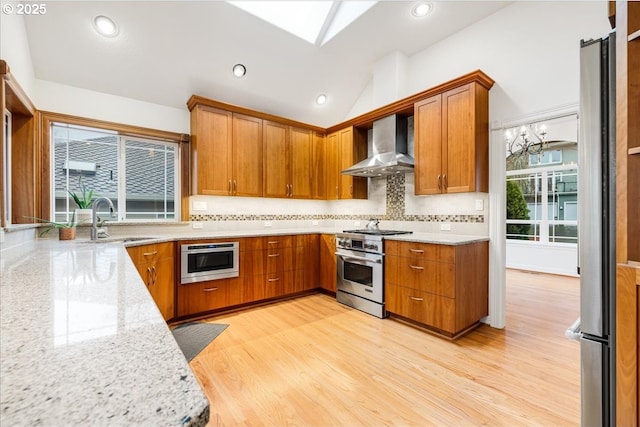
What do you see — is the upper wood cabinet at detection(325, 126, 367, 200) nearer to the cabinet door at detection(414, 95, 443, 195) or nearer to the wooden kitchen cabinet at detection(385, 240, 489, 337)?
the cabinet door at detection(414, 95, 443, 195)

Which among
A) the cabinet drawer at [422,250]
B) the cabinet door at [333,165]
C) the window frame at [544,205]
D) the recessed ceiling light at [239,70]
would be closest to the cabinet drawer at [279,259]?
the cabinet door at [333,165]

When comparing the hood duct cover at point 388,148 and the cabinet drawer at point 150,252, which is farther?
the hood duct cover at point 388,148

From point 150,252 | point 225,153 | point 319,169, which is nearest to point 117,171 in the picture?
point 225,153

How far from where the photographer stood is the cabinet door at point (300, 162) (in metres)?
4.12

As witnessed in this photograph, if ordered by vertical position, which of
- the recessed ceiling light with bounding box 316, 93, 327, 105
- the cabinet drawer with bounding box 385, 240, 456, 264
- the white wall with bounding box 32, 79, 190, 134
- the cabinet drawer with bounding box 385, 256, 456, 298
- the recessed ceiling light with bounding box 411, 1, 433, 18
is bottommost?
the cabinet drawer with bounding box 385, 256, 456, 298

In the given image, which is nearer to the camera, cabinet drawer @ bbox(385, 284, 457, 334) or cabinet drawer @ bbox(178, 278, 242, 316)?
cabinet drawer @ bbox(385, 284, 457, 334)

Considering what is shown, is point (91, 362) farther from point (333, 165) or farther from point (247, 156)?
point (333, 165)

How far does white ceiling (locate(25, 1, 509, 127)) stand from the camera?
2.59m

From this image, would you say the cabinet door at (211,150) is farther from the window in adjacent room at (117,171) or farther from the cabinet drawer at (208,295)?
the cabinet drawer at (208,295)

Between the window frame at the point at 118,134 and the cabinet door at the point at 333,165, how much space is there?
2.01m

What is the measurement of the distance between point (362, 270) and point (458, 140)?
174cm

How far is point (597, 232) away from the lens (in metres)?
1.13

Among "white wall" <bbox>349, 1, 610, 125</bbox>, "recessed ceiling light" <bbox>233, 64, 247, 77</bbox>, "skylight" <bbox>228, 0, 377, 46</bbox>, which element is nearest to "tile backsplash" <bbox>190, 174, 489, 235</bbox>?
"white wall" <bbox>349, 1, 610, 125</bbox>

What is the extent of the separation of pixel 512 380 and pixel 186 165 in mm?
3843
